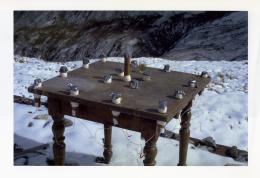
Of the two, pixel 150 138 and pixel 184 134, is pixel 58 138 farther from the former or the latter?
pixel 184 134

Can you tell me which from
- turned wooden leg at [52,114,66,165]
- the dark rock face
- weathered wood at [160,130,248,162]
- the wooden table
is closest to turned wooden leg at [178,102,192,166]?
the wooden table

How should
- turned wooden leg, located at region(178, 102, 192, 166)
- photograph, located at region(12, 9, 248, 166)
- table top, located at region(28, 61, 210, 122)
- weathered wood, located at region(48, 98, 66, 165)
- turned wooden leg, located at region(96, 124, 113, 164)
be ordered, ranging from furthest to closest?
turned wooden leg, located at region(96, 124, 113, 164) < photograph, located at region(12, 9, 248, 166) < turned wooden leg, located at region(178, 102, 192, 166) < weathered wood, located at region(48, 98, 66, 165) < table top, located at region(28, 61, 210, 122)

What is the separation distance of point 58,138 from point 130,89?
578 millimetres

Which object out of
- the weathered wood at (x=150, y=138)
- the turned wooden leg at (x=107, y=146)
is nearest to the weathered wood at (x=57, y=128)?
the turned wooden leg at (x=107, y=146)

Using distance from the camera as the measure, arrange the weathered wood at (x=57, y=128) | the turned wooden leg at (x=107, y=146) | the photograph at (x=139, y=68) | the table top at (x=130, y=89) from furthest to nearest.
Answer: the turned wooden leg at (x=107, y=146), the photograph at (x=139, y=68), the weathered wood at (x=57, y=128), the table top at (x=130, y=89)

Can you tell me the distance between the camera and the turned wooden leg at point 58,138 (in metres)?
2.47

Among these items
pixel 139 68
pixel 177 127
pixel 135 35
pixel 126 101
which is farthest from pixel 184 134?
pixel 135 35

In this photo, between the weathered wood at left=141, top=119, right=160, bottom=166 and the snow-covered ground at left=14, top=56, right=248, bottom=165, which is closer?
the weathered wood at left=141, top=119, right=160, bottom=166

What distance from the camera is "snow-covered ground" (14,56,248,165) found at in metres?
2.84

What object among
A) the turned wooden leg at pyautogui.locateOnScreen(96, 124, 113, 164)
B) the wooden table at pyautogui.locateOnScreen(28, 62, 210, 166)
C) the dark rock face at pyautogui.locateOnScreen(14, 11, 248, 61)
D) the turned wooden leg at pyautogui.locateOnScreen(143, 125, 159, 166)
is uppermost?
the dark rock face at pyautogui.locateOnScreen(14, 11, 248, 61)

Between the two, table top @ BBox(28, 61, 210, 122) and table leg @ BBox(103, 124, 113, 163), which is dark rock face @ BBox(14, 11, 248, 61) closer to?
table top @ BBox(28, 61, 210, 122)

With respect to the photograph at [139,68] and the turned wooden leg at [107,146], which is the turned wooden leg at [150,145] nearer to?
the photograph at [139,68]
